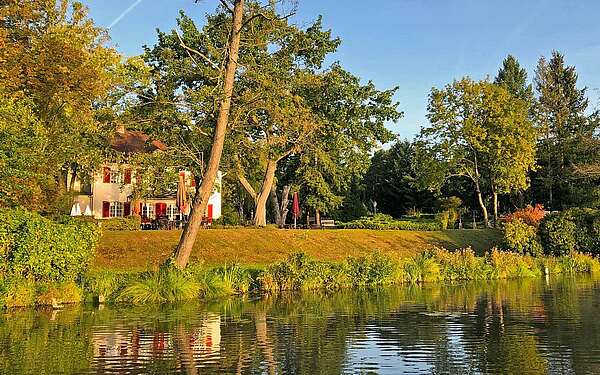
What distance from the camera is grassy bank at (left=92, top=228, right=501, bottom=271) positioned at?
1241 inches

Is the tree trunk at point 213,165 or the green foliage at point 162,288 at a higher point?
the tree trunk at point 213,165

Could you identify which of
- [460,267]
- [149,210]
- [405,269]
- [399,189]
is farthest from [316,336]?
[399,189]

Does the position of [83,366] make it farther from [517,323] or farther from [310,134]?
[310,134]

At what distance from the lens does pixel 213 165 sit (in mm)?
23016

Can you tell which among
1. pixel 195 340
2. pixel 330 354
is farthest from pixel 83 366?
pixel 330 354

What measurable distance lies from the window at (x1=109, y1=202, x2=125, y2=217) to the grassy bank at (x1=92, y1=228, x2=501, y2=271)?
2109 cm

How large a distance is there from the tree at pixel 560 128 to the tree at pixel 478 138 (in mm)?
8012

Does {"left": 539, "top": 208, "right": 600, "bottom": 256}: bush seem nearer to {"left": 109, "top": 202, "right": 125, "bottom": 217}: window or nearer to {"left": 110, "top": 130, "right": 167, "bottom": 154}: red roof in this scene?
{"left": 110, "top": 130, "right": 167, "bottom": 154}: red roof

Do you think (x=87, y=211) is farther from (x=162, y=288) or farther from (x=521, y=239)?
(x=521, y=239)

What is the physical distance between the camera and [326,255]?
36.8 meters

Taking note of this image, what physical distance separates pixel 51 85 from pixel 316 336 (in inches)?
910

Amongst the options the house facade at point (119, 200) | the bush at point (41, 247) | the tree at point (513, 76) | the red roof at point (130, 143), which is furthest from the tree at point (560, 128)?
the bush at point (41, 247)

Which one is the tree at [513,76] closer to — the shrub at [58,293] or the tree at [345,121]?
the tree at [345,121]

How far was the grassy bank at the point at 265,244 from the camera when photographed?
103 feet
